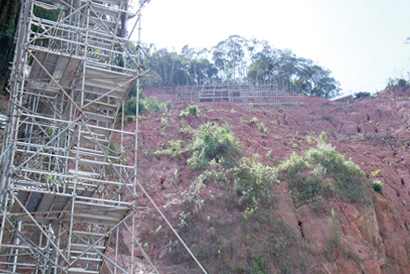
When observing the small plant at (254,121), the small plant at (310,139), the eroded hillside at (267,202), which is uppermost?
the small plant at (254,121)

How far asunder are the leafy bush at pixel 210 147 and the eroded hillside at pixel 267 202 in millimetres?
53

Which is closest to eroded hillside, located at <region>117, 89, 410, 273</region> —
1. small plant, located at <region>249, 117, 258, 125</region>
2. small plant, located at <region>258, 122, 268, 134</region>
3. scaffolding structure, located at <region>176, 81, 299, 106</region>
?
small plant, located at <region>258, 122, 268, 134</region>

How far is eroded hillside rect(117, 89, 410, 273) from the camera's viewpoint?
1744 centimetres

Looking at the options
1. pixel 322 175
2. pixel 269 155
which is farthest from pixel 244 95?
pixel 322 175

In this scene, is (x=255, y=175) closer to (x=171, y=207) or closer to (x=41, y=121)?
(x=171, y=207)

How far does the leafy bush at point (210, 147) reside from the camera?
858 inches

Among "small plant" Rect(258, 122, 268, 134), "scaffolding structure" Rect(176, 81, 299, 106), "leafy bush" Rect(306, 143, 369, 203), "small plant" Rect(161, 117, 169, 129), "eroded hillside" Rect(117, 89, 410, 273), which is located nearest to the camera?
"eroded hillside" Rect(117, 89, 410, 273)

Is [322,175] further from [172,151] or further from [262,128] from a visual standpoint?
[262,128]

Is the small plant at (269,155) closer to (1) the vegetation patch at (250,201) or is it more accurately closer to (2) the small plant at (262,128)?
(1) the vegetation patch at (250,201)

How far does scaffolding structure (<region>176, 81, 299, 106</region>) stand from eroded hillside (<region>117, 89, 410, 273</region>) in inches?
340

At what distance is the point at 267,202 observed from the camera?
1917cm

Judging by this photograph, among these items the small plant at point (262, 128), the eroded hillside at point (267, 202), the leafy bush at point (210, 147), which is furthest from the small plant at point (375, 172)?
the small plant at point (262, 128)

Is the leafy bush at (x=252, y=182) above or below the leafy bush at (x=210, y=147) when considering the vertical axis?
below

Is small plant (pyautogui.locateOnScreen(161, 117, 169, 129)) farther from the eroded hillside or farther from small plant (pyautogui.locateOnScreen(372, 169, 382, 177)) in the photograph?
small plant (pyautogui.locateOnScreen(372, 169, 382, 177))
